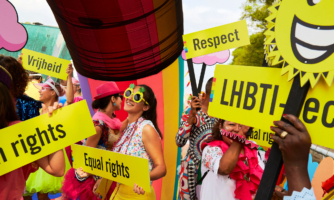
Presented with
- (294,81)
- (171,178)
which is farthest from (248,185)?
(171,178)

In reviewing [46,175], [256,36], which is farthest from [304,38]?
[256,36]

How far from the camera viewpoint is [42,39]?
1641 cm

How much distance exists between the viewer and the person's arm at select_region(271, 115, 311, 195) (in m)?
1.00

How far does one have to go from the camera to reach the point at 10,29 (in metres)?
3.22

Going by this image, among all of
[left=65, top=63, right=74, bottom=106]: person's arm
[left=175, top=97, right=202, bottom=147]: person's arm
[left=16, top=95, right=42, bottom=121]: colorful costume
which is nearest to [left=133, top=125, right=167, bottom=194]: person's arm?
[left=175, top=97, right=202, bottom=147]: person's arm

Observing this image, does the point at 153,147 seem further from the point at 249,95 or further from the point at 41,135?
the point at 249,95

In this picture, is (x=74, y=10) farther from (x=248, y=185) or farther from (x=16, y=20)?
(x=248, y=185)

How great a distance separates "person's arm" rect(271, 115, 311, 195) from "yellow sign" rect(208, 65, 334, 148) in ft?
0.21

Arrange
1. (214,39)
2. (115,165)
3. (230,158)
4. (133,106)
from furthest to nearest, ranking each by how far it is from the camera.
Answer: (214,39) < (133,106) < (115,165) < (230,158)

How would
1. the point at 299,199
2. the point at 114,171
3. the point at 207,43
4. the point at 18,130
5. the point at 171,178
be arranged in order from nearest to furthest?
the point at 299,199
the point at 18,130
the point at 114,171
the point at 207,43
the point at 171,178

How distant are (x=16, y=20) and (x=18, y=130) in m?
2.37

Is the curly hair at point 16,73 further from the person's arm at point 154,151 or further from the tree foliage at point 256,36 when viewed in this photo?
the tree foliage at point 256,36

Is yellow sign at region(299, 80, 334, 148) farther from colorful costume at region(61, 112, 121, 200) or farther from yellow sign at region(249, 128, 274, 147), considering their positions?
colorful costume at region(61, 112, 121, 200)

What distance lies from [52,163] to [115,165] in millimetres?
433
